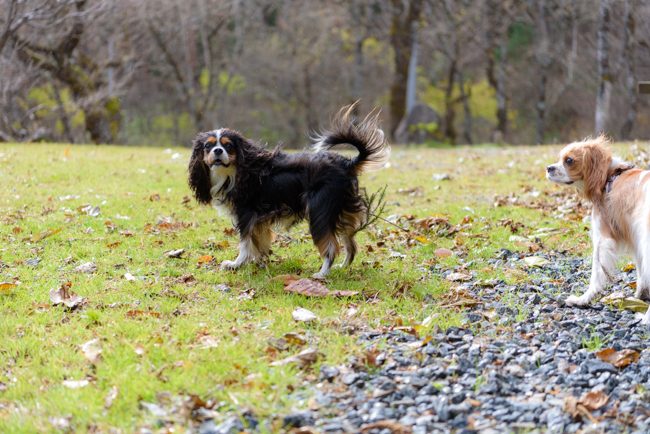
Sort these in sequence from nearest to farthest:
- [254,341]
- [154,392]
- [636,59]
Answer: [154,392] < [254,341] < [636,59]

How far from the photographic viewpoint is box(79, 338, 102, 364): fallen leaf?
4555 millimetres

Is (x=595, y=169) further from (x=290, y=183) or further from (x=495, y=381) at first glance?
(x=290, y=183)

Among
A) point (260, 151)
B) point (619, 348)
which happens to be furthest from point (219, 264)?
point (619, 348)

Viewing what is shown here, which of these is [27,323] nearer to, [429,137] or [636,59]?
[429,137]

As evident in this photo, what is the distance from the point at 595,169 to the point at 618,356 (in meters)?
1.66

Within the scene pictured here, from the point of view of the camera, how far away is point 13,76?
20250 mm

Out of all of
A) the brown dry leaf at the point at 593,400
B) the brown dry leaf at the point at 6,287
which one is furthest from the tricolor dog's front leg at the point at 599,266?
the brown dry leaf at the point at 6,287

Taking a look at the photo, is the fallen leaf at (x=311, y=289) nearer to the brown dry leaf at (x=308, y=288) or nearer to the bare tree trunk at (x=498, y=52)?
the brown dry leaf at (x=308, y=288)

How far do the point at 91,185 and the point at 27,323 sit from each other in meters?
6.29

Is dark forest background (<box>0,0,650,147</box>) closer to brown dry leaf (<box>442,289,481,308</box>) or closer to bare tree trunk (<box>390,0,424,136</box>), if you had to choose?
bare tree trunk (<box>390,0,424,136</box>)

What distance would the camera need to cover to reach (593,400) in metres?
3.93

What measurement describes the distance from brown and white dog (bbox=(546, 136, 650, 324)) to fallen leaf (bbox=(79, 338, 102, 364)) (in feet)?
11.4

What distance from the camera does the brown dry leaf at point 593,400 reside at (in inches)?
152

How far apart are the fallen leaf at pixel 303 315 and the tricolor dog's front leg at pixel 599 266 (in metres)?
2.00
